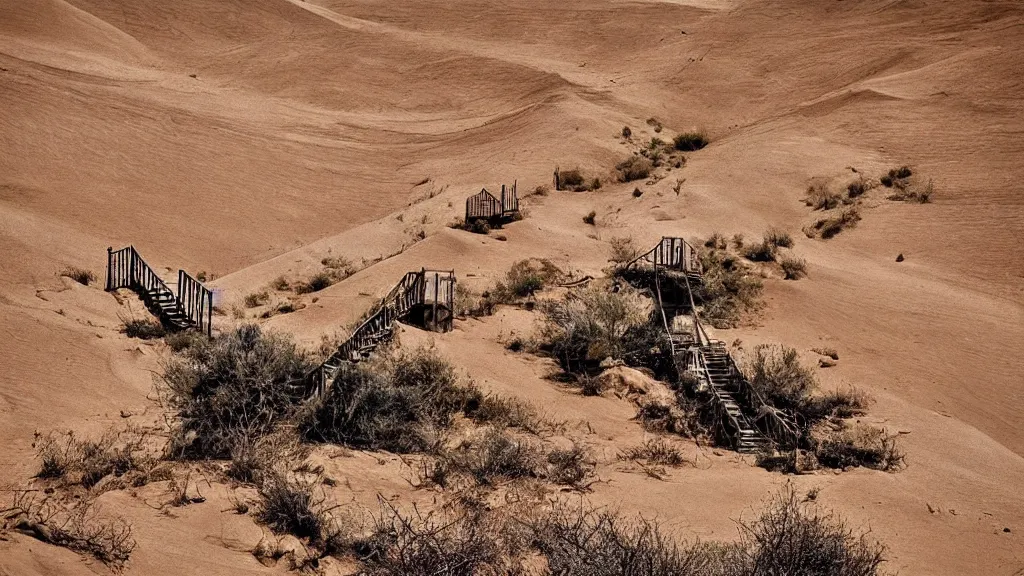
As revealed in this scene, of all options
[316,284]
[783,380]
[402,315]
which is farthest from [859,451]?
[316,284]

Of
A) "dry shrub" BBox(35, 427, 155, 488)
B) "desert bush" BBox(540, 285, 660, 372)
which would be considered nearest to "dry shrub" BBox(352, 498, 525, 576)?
"dry shrub" BBox(35, 427, 155, 488)

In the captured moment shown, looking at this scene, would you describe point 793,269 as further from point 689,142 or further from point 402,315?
point 689,142

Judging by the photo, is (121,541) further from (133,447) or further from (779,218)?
(779,218)

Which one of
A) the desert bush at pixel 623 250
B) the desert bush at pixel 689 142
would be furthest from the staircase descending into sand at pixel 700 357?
the desert bush at pixel 689 142

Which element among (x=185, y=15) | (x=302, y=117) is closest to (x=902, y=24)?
(x=302, y=117)

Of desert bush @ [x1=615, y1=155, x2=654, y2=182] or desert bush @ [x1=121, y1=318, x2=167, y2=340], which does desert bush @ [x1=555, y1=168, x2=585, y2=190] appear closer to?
desert bush @ [x1=615, y1=155, x2=654, y2=182]
